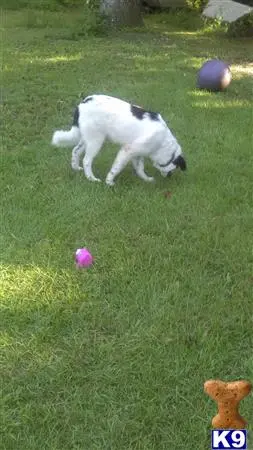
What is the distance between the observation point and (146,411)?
308 centimetres

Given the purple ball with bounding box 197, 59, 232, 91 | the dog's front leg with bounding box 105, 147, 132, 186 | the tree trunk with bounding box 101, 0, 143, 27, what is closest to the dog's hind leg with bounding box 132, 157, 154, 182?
the dog's front leg with bounding box 105, 147, 132, 186

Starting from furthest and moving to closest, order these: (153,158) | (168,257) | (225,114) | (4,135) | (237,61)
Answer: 1. (237,61)
2. (225,114)
3. (4,135)
4. (153,158)
5. (168,257)

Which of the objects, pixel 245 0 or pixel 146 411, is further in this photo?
pixel 245 0

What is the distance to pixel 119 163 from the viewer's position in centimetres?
562

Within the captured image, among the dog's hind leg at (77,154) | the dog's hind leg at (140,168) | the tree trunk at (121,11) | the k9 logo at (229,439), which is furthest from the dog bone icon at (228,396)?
the tree trunk at (121,11)

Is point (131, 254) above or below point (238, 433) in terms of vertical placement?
below

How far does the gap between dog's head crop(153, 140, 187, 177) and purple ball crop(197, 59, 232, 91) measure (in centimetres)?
343

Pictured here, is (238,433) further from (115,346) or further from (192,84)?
(192,84)

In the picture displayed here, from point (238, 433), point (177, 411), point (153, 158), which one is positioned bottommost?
point (177, 411)

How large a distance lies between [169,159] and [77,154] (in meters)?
0.91

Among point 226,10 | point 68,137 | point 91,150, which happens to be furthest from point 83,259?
point 226,10

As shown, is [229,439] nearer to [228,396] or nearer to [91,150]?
[228,396]

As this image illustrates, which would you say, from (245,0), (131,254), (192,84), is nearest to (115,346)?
(131,254)

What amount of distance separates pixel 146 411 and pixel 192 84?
278 inches
